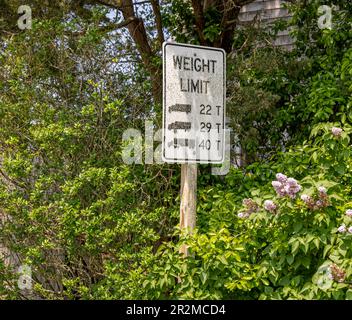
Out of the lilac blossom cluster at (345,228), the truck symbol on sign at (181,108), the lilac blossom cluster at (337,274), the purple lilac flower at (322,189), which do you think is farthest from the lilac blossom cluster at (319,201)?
the truck symbol on sign at (181,108)

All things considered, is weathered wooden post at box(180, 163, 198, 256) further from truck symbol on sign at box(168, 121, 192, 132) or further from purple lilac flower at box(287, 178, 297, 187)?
purple lilac flower at box(287, 178, 297, 187)

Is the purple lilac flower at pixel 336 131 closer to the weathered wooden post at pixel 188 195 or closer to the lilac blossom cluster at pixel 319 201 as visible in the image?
the lilac blossom cluster at pixel 319 201

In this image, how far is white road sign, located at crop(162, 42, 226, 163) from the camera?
484cm

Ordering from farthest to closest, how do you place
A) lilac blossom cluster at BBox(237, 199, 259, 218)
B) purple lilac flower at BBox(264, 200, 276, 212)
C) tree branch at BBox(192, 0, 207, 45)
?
tree branch at BBox(192, 0, 207, 45) < lilac blossom cluster at BBox(237, 199, 259, 218) < purple lilac flower at BBox(264, 200, 276, 212)

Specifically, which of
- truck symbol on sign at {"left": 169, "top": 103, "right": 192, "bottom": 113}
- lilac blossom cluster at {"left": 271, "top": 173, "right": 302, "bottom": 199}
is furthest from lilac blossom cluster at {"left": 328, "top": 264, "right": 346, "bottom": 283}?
truck symbol on sign at {"left": 169, "top": 103, "right": 192, "bottom": 113}

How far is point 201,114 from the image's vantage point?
16.2 ft

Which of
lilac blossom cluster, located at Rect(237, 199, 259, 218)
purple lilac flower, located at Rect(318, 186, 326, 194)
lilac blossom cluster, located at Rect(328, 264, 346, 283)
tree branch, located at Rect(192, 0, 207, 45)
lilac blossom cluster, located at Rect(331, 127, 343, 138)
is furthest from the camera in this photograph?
tree branch, located at Rect(192, 0, 207, 45)

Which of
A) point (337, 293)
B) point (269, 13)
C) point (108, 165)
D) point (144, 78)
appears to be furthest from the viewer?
point (269, 13)

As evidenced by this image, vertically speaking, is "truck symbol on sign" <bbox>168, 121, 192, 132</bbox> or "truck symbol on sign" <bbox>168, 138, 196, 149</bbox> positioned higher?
"truck symbol on sign" <bbox>168, 121, 192, 132</bbox>

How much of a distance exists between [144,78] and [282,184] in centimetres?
278

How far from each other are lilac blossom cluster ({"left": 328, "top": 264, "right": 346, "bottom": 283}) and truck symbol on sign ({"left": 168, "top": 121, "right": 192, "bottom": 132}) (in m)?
1.36

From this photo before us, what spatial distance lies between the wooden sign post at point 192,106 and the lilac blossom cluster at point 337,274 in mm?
1156
